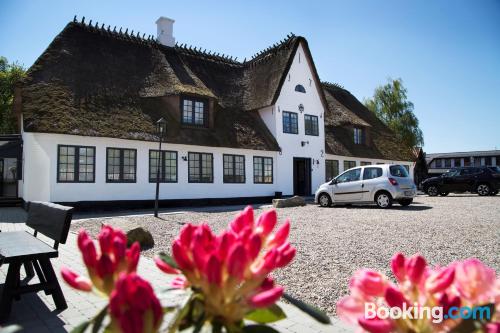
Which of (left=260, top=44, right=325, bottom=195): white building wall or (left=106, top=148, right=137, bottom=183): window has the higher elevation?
(left=260, top=44, right=325, bottom=195): white building wall

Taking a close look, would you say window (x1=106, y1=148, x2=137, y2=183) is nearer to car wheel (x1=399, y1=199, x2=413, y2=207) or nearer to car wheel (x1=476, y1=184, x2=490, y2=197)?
car wheel (x1=399, y1=199, x2=413, y2=207)

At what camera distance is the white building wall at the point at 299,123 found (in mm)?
22562

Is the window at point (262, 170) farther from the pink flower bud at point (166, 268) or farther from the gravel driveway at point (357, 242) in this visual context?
the pink flower bud at point (166, 268)

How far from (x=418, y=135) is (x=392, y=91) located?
559 centimetres

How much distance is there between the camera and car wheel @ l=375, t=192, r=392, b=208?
15352 millimetres

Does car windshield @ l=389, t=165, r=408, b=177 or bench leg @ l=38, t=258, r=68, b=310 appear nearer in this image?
bench leg @ l=38, t=258, r=68, b=310

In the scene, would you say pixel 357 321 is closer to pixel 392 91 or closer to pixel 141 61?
pixel 141 61

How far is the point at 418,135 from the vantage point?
3928 centimetres

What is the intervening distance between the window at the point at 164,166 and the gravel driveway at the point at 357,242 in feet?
18.4

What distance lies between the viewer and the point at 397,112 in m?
39.9

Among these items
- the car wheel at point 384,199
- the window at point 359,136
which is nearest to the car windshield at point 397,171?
the car wheel at point 384,199

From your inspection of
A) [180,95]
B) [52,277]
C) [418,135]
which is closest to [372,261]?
[52,277]

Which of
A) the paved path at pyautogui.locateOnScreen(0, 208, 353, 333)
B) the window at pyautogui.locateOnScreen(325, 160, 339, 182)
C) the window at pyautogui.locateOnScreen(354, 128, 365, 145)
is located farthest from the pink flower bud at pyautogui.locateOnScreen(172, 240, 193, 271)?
the window at pyautogui.locateOnScreen(354, 128, 365, 145)

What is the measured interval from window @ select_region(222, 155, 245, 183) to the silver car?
534cm
